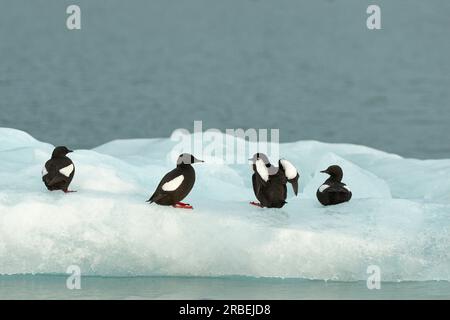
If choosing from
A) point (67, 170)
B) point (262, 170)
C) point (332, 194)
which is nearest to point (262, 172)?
point (262, 170)

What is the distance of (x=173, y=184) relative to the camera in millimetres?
9016

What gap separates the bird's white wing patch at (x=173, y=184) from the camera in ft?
29.5

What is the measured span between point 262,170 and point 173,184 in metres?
1.10

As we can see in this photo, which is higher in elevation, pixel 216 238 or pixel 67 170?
pixel 67 170

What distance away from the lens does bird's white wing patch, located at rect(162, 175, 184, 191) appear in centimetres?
899

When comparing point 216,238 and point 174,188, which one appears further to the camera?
point 174,188

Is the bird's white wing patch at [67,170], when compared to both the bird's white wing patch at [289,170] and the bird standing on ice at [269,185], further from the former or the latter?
the bird's white wing patch at [289,170]

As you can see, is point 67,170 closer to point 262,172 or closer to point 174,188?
point 174,188

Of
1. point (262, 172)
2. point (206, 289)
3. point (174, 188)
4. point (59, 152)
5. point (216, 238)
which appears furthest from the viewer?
point (59, 152)

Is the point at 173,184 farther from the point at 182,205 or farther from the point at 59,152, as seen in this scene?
the point at 59,152

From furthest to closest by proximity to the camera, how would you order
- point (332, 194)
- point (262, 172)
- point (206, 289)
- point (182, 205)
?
point (332, 194) < point (262, 172) < point (182, 205) < point (206, 289)

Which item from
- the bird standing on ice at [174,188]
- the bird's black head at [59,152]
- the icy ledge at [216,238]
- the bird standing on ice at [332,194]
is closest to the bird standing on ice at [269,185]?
the icy ledge at [216,238]

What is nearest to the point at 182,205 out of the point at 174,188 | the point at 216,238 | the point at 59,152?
the point at 174,188

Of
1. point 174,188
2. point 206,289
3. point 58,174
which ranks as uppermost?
A: point 58,174
